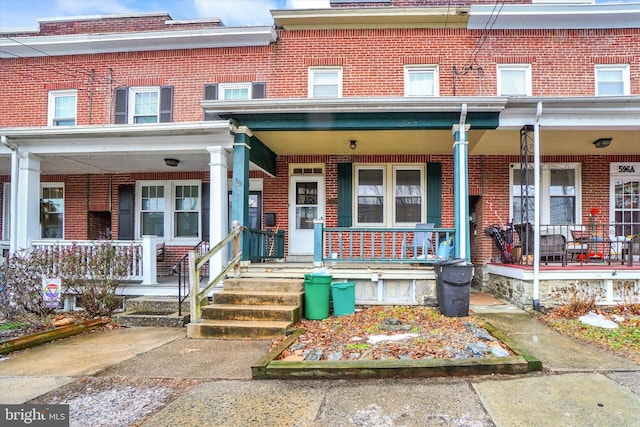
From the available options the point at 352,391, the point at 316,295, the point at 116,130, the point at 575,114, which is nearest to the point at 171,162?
the point at 116,130

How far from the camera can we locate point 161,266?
34.7ft

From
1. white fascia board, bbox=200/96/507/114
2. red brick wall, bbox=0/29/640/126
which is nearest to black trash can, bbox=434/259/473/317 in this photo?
white fascia board, bbox=200/96/507/114

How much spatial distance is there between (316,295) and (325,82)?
6.20 m

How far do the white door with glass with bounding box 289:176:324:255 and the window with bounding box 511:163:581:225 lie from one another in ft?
16.1

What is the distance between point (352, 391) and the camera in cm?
374

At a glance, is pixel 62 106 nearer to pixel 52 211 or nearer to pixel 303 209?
pixel 52 211

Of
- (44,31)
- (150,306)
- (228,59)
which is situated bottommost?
(150,306)

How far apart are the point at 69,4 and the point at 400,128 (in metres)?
12.9

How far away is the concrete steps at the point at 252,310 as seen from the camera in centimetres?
576

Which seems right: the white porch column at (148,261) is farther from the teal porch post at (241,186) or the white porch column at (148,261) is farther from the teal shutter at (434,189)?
the teal shutter at (434,189)

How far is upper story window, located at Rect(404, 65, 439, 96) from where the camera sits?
10148 mm

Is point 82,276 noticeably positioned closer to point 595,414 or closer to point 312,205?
point 312,205

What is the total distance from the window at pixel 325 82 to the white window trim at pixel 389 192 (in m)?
2.13

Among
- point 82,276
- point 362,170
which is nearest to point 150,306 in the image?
point 82,276
